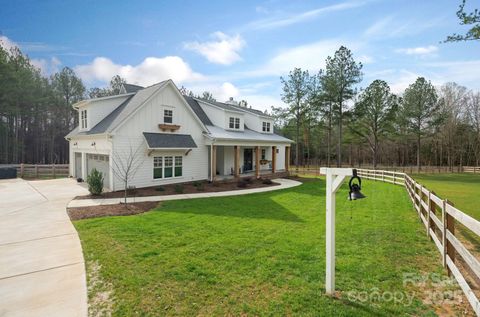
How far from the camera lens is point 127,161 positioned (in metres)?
13.9

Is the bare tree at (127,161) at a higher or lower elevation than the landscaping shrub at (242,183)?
higher

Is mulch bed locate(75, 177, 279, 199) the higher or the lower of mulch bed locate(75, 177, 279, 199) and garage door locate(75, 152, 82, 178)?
the lower

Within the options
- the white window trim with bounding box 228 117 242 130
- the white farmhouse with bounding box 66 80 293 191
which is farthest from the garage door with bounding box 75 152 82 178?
the white window trim with bounding box 228 117 242 130

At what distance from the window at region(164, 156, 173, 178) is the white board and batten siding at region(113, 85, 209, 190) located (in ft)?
0.80

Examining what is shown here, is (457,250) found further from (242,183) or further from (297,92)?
(297,92)

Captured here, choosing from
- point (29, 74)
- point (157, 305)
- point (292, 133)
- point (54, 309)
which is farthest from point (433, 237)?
point (29, 74)

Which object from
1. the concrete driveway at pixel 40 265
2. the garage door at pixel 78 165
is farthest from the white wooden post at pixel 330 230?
the garage door at pixel 78 165

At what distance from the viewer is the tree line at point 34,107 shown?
1090 inches

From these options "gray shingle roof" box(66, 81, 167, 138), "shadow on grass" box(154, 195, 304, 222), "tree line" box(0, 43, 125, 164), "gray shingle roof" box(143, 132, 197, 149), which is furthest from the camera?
"tree line" box(0, 43, 125, 164)

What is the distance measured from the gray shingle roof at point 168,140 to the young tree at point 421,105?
2965cm

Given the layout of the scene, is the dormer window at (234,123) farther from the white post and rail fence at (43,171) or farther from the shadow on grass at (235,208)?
the white post and rail fence at (43,171)

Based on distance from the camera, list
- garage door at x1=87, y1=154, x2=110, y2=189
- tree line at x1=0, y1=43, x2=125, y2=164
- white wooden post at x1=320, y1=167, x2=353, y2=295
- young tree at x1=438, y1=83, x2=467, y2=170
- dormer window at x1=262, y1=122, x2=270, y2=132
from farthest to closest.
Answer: young tree at x1=438, y1=83, x2=467, y2=170 → tree line at x1=0, y1=43, x2=125, y2=164 → dormer window at x1=262, y1=122, x2=270, y2=132 → garage door at x1=87, y1=154, x2=110, y2=189 → white wooden post at x1=320, y1=167, x2=353, y2=295

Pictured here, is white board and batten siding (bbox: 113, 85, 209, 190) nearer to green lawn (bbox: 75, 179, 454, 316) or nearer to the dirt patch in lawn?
the dirt patch in lawn

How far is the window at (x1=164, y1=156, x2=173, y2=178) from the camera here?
15.8m
